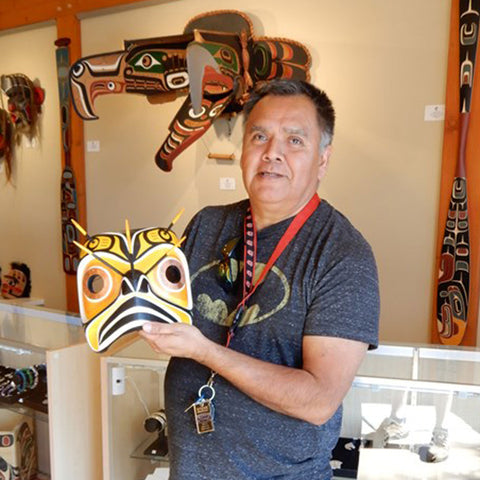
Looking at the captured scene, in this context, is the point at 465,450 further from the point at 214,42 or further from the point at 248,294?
the point at 214,42

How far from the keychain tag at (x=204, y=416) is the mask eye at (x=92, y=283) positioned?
271mm

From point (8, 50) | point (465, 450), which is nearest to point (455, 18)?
point (465, 450)

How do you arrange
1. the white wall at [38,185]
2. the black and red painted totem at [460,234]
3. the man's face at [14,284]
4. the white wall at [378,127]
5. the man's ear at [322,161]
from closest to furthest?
the man's ear at [322,161], the black and red painted totem at [460,234], the white wall at [378,127], the white wall at [38,185], the man's face at [14,284]

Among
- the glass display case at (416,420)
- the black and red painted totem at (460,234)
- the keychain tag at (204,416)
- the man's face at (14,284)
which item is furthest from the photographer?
the man's face at (14,284)

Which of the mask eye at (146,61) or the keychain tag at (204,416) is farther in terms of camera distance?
the mask eye at (146,61)

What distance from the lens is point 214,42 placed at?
2639 millimetres

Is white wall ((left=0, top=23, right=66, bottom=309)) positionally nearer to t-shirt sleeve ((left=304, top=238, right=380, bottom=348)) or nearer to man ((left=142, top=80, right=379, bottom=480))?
man ((left=142, top=80, right=379, bottom=480))

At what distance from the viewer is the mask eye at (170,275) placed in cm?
83

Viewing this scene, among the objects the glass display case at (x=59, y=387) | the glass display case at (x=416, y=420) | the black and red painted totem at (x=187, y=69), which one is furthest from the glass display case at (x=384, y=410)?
the black and red painted totem at (x=187, y=69)

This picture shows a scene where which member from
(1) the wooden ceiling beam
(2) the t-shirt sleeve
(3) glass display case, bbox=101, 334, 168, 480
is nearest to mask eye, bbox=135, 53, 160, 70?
(1) the wooden ceiling beam

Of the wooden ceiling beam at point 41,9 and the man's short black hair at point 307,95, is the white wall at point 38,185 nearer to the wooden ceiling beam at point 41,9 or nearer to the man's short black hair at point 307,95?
the wooden ceiling beam at point 41,9

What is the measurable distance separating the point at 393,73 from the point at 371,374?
6.30 feet

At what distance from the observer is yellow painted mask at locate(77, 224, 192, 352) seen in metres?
0.80

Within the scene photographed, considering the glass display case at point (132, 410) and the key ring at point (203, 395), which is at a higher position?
the key ring at point (203, 395)
